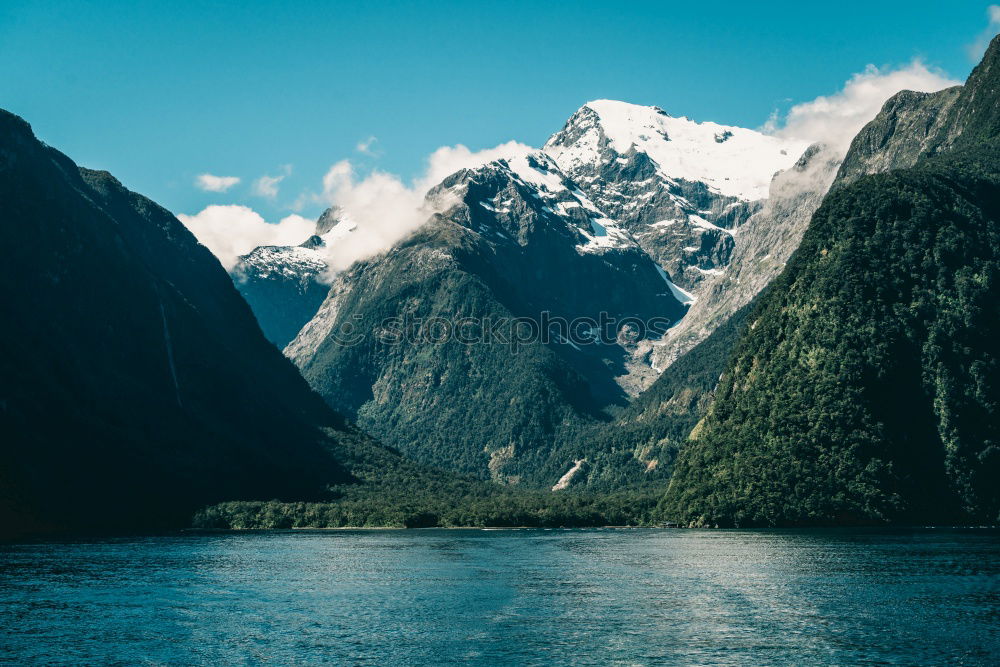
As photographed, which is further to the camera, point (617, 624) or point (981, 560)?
point (981, 560)

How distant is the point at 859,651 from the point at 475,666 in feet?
116

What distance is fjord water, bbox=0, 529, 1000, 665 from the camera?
10038cm

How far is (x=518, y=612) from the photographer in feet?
412

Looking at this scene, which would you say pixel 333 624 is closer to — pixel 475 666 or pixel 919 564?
pixel 475 666

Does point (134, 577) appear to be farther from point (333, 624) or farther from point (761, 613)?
point (761, 613)

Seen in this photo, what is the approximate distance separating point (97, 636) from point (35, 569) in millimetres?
72636

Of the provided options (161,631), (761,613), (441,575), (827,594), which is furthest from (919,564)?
(161,631)

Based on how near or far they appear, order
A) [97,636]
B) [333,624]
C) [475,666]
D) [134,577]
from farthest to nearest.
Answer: [134,577], [333,624], [97,636], [475,666]

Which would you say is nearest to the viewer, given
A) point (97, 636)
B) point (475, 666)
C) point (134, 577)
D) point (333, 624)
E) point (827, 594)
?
point (475, 666)

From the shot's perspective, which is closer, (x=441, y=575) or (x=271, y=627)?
(x=271, y=627)

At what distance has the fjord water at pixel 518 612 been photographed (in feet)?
329

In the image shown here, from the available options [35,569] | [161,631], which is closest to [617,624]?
[161,631]

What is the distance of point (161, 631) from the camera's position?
375 feet

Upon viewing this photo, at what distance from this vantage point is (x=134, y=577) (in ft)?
546
